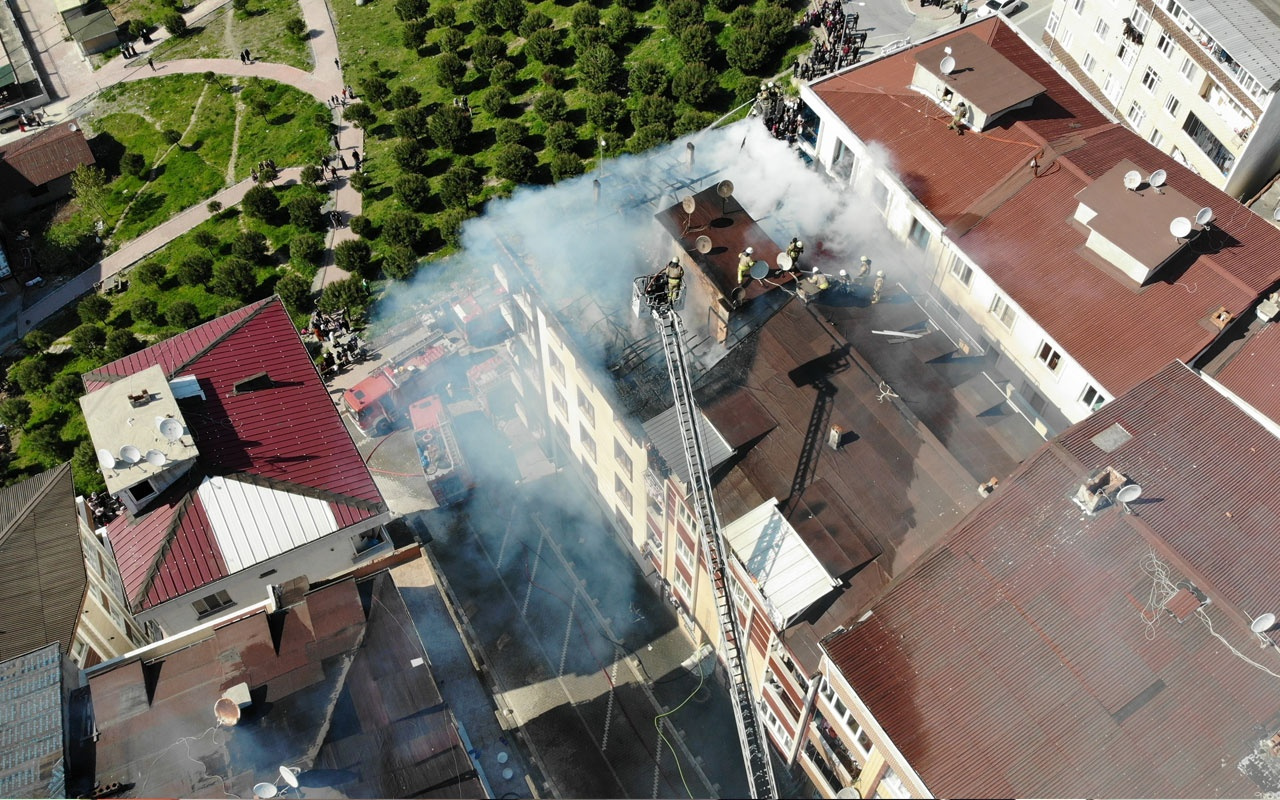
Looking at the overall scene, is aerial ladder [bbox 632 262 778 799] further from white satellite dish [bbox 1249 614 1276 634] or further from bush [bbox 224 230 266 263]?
bush [bbox 224 230 266 263]

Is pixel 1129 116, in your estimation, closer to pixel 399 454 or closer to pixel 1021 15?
pixel 1021 15

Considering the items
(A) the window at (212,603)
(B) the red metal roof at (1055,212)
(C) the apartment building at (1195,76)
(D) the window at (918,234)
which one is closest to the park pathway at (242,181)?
(A) the window at (212,603)

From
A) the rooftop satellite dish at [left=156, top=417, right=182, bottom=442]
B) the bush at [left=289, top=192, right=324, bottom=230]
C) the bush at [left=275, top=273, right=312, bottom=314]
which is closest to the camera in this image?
the rooftop satellite dish at [left=156, top=417, right=182, bottom=442]

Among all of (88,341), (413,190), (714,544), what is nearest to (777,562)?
(714,544)

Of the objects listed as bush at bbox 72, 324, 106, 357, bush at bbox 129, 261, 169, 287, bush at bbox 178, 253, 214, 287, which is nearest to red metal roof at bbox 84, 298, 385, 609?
bush at bbox 72, 324, 106, 357

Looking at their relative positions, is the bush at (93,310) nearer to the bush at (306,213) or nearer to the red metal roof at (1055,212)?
the bush at (306,213)

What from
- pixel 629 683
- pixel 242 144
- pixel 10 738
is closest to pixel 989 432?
pixel 629 683
